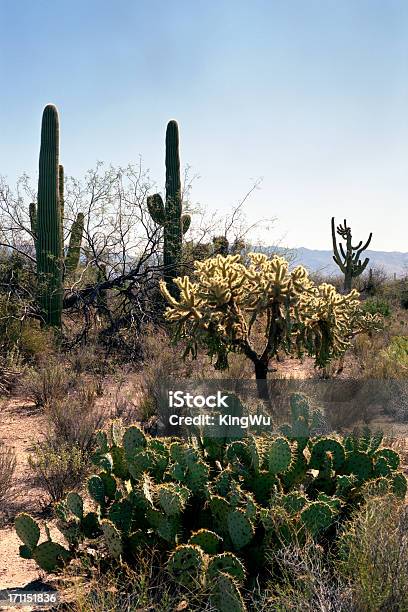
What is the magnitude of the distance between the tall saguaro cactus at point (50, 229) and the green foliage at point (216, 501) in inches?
323

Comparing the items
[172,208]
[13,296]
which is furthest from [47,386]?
[172,208]

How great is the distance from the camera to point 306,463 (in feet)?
15.0

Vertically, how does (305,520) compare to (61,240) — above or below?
below

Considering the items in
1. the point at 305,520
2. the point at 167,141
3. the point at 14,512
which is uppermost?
the point at 167,141

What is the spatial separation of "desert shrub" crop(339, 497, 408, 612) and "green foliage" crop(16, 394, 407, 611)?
388mm

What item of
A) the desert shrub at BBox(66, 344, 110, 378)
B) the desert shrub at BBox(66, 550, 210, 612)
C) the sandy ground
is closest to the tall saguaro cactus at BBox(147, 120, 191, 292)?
the desert shrub at BBox(66, 344, 110, 378)

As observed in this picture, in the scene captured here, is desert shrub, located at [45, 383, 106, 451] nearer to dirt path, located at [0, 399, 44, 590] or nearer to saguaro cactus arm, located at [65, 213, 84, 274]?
dirt path, located at [0, 399, 44, 590]

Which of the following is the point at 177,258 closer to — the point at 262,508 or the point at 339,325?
the point at 339,325

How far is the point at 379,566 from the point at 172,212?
11938mm

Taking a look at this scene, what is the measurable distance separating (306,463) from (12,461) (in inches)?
114

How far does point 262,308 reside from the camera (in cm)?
736

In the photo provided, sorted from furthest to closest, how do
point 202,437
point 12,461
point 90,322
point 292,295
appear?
1. point 90,322
2. point 292,295
3. point 12,461
4. point 202,437

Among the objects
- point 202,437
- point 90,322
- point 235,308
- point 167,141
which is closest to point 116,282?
point 90,322

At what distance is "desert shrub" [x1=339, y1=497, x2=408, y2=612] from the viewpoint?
9.66 feet
